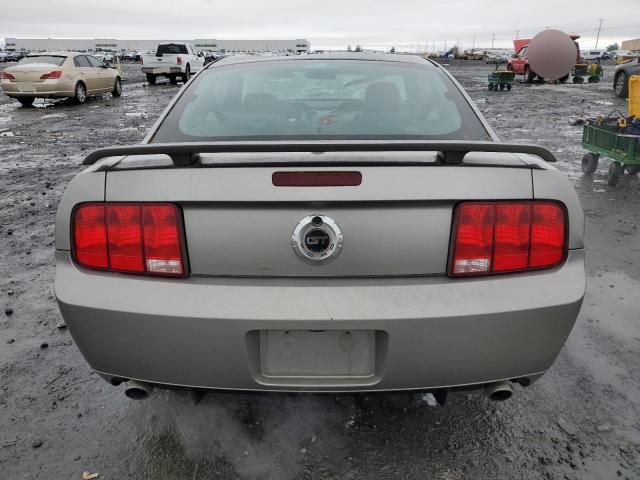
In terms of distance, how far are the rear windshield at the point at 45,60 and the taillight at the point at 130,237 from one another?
15928 mm

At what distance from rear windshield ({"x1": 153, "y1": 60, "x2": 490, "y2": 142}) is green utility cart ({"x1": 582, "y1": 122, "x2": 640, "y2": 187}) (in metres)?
4.19

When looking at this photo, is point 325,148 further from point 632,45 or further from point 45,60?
point 632,45

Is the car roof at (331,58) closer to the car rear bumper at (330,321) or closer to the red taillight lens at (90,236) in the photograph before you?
the red taillight lens at (90,236)

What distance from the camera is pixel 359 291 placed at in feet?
5.53

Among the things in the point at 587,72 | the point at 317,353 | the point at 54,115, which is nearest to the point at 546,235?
the point at 317,353

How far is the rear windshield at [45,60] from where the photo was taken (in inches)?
598

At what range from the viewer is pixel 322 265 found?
170cm

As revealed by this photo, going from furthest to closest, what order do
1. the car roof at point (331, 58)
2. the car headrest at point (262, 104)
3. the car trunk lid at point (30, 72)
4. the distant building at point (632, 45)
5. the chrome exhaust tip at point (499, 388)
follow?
the distant building at point (632, 45)
the car trunk lid at point (30, 72)
the car roof at point (331, 58)
the car headrest at point (262, 104)
the chrome exhaust tip at point (499, 388)

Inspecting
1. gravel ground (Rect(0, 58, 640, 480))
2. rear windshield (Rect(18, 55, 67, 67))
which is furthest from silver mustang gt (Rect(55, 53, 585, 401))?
rear windshield (Rect(18, 55, 67, 67))

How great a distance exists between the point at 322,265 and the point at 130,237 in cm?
68

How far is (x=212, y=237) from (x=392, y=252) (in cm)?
61

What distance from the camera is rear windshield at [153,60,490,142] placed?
2.42 m

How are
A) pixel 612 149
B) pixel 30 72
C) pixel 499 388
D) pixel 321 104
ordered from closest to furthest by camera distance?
pixel 499 388 < pixel 321 104 < pixel 612 149 < pixel 30 72

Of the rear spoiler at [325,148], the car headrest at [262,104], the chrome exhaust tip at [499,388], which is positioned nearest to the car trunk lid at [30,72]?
the car headrest at [262,104]
